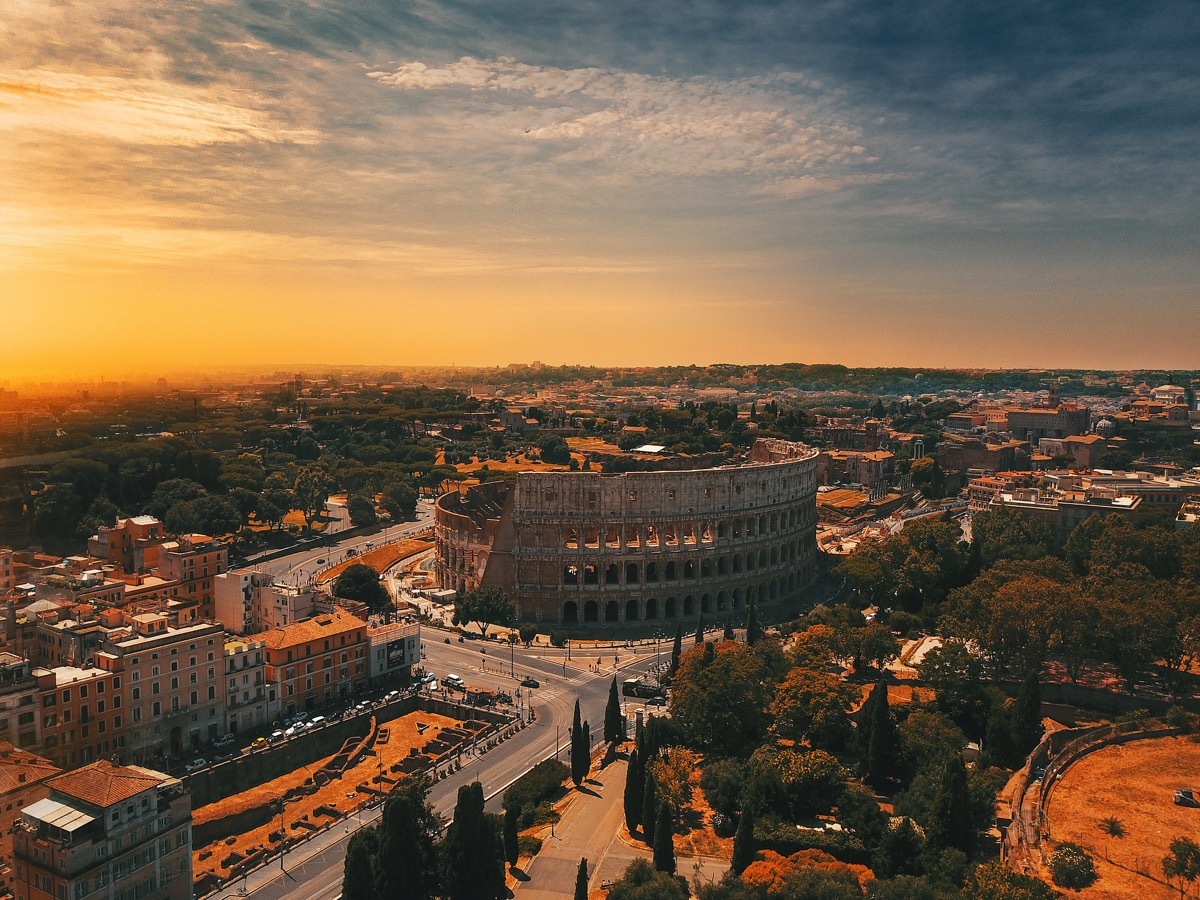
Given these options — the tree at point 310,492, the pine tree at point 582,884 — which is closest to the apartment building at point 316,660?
the pine tree at point 582,884

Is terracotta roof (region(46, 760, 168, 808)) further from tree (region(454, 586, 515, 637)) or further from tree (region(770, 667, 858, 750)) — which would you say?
tree (region(454, 586, 515, 637))

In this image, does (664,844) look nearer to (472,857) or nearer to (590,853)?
(590,853)

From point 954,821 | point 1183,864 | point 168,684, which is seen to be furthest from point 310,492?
point 1183,864

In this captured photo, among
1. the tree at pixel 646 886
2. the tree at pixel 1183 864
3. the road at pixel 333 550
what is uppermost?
the tree at pixel 1183 864

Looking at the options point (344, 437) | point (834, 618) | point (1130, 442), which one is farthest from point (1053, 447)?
point (344, 437)

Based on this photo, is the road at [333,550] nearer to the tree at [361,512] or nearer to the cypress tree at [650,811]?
the tree at [361,512]

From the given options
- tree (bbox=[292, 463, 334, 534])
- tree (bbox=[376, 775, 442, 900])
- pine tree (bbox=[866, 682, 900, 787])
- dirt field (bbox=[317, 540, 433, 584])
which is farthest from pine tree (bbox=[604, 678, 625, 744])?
tree (bbox=[292, 463, 334, 534])

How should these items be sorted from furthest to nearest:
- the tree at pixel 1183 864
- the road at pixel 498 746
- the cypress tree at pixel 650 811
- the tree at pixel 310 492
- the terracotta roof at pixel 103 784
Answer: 1. the tree at pixel 310 492
2. the road at pixel 498 746
3. the cypress tree at pixel 650 811
4. the terracotta roof at pixel 103 784
5. the tree at pixel 1183 864
